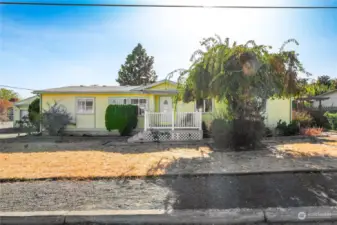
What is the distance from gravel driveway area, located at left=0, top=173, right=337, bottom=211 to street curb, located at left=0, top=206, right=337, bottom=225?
0.19 meters

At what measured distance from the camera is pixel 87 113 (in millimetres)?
15930

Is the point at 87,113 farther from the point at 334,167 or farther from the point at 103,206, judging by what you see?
the point at 334,167

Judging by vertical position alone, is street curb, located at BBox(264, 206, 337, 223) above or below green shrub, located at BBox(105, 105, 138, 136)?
below

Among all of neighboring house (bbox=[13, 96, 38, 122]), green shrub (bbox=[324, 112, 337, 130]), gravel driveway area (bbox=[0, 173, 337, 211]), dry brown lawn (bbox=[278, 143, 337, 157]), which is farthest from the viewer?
neighboring house (bbox=[13, 96, 38, 122])

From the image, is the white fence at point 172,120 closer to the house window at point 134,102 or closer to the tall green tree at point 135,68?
the house window at point 134,102

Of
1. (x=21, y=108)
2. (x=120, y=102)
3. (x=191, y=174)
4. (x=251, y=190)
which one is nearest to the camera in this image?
(x=251, y=190)

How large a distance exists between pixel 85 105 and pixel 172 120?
695 cm

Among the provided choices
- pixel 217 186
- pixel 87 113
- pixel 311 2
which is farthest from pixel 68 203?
pixel 87 113

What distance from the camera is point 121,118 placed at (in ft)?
47.7

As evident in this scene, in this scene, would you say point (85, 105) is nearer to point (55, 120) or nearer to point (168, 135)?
point (55, 120)

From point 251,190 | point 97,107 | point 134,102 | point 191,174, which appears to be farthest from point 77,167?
point 97,107

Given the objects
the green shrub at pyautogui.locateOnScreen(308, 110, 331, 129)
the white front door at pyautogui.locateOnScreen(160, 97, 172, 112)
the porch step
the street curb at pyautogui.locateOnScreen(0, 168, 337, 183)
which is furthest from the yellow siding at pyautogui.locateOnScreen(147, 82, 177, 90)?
the green shrub at pyautogui.locateOnScreen(308, 110, 331, 129)

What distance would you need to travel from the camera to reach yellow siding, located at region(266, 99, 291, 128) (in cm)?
1550

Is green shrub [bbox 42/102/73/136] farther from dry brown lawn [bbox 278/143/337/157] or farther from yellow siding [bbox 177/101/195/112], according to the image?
dry brown lawn [bbox 278/143/337/157]
